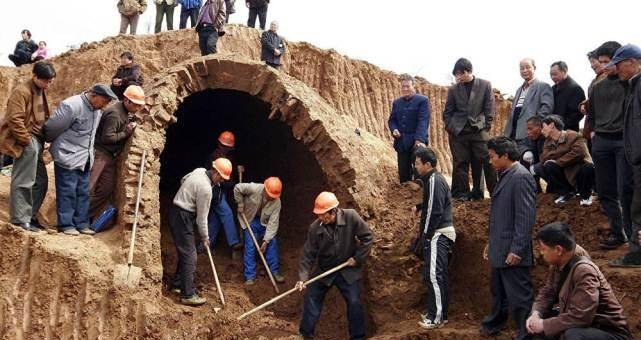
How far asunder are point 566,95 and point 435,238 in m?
2.72

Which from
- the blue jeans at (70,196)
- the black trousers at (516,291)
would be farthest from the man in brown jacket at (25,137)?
the black trousers at (516,291)

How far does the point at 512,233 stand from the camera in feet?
21.6

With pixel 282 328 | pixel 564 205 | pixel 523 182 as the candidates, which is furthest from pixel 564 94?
pixel 282 328

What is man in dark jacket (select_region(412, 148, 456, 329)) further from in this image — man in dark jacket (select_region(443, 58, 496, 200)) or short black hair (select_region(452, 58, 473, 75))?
short black hair (select_region(452, 58, 473, 75))

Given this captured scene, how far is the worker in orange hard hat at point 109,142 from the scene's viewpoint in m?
8.57

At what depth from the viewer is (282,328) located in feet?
28.0

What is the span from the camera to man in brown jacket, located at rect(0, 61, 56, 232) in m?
7.55

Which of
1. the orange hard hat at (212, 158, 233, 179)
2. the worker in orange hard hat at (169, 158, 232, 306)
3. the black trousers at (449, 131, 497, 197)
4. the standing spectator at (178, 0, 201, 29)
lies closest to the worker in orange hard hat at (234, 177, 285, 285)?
the orange hard hat at (212, 158, 233, 179)

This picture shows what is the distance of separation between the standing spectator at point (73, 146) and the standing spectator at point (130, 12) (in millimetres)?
6967

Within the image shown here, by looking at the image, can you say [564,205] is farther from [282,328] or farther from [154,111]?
[154,111]

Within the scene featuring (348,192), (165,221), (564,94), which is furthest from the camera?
(165,221)

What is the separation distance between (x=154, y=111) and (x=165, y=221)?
2364 millimetres

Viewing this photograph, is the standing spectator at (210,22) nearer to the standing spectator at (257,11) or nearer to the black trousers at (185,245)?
Result: the standing spectator at (257,11)

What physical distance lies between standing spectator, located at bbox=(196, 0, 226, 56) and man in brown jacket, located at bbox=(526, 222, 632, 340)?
292 inches
